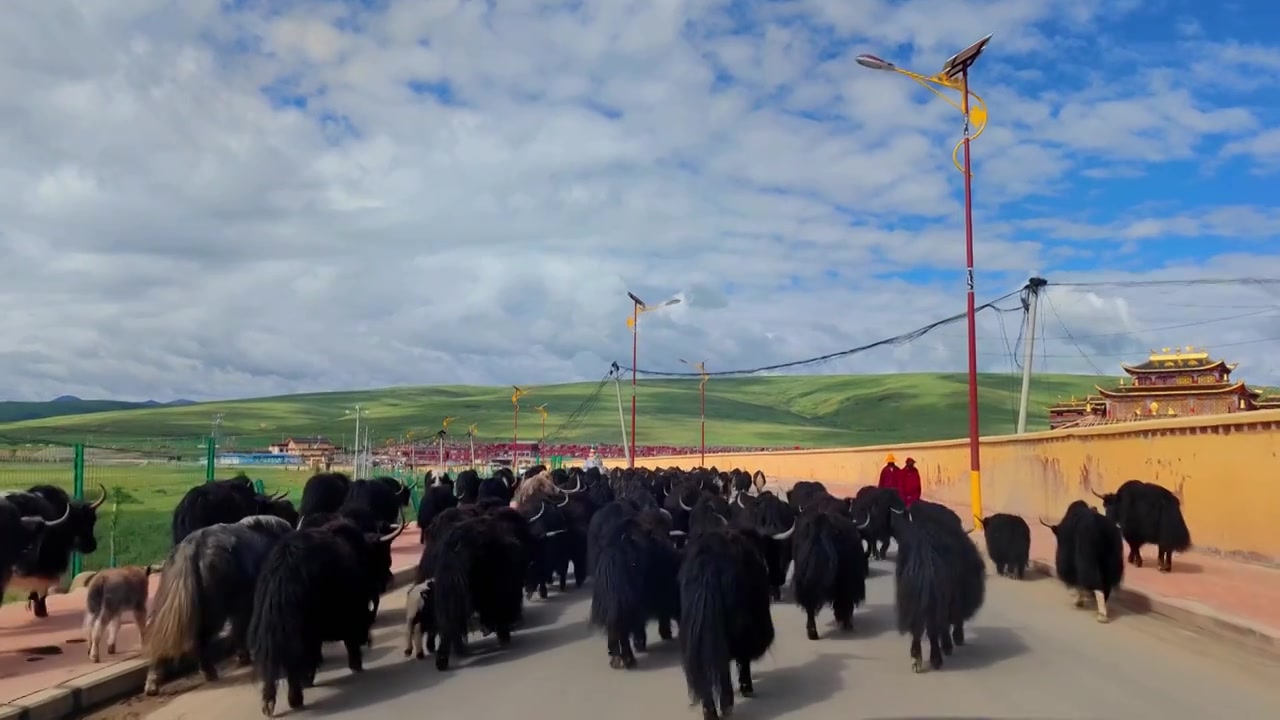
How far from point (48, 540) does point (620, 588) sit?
6.94m

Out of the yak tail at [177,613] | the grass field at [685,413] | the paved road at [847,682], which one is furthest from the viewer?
the grass field at [685,413]

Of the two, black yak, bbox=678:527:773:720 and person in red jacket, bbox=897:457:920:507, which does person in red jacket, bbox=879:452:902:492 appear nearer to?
person in red jacket, bbox=897:457:920:507

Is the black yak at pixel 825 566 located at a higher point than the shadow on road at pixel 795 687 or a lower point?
higher

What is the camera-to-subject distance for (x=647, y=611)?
910 centimetres

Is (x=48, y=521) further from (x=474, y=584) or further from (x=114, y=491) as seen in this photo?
(x=114, y=491)

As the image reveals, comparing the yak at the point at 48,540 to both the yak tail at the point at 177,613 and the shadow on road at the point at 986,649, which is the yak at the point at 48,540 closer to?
the yak tail at the point at 177,613

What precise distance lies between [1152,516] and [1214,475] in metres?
3.49

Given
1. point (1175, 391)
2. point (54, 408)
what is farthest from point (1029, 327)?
point (54, 408)

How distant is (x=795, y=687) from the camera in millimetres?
7848

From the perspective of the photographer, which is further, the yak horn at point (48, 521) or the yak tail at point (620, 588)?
the yak horn at point (48, 521)

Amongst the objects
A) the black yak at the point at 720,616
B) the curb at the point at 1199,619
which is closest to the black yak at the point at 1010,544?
the curb at the point at 1199,619

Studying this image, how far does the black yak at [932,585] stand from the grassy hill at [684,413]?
96.5 meters

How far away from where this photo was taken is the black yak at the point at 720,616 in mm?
6840

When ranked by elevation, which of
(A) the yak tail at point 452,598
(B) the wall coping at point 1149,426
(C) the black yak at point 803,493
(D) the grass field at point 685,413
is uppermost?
(D) the grass field at point 685,413
